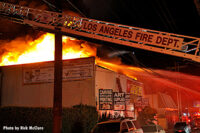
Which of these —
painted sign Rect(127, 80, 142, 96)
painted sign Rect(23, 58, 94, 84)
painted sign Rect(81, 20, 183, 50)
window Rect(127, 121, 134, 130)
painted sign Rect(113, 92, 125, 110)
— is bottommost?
window Rect(127, 121, 134, 130)

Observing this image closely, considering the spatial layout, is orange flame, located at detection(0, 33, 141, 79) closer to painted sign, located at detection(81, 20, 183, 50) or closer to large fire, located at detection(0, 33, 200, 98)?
large fire, located at detection(0, 33, 200, 98)

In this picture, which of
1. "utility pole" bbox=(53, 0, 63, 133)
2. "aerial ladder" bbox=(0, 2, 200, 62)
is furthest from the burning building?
"utility pole" bbox=(53, 0, 63, 133)

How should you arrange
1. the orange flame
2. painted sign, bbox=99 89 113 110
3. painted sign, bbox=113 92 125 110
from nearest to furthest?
painted sign, bbox=113 92 125 110
painted sign, bbox=99 89 113 110
the orange flame

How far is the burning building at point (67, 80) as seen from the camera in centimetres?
1788

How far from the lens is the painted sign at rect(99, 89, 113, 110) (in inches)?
672

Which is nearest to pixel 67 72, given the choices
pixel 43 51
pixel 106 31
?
pixel 43 51

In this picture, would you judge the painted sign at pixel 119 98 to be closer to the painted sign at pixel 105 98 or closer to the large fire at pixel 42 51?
the painted sign at pixel 105 98

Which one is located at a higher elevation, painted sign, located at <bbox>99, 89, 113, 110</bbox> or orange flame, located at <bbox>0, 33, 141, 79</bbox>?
orange flame, located at <bbox>0, 33, 141, 79</bbox>

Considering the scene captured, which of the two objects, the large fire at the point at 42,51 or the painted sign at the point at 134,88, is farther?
the painted sign at the point at 134,88

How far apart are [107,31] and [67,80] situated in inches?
282

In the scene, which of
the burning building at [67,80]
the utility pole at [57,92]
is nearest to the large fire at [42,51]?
the burning building at [67,80]

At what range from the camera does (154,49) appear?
1221cm

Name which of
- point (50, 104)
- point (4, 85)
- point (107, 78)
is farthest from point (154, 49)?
point (4, 85)

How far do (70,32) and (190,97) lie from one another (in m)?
37.3
